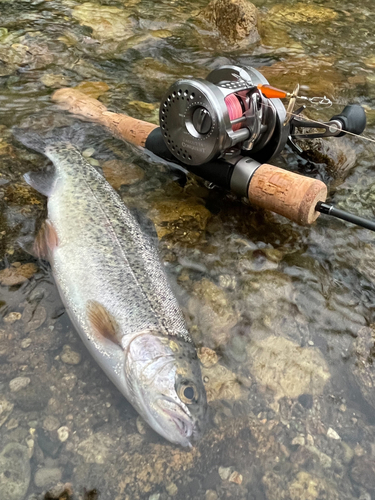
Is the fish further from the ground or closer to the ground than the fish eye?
further from the ground

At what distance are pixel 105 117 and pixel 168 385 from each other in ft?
10.1

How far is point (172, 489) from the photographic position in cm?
268

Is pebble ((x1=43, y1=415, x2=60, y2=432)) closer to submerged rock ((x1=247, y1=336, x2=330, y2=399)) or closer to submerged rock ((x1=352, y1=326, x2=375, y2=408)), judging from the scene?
submerged rock ((x1=247, y1=336, x2=330, y2=399))

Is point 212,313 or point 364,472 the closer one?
point 364,472

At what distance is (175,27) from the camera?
755 cm

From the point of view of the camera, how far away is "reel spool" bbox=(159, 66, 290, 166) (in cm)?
332

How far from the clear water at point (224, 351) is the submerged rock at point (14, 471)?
0.01m

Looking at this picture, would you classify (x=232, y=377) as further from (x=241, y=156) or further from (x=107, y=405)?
(x=241, y=156)

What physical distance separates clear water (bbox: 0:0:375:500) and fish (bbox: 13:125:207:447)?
5.6 inches

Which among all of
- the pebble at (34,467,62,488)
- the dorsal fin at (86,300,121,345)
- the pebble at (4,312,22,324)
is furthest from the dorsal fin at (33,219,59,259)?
the pebble at (34,467,62,488)

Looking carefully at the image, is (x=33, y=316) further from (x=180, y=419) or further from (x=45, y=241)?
(x=180, y=419)

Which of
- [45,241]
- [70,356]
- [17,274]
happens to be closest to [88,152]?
[45,241]

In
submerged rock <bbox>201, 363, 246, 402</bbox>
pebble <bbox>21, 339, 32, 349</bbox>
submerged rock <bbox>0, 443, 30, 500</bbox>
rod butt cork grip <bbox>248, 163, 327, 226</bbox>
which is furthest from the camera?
rod butt cork grip <bbox>248, 163, 327, 226</bbox>

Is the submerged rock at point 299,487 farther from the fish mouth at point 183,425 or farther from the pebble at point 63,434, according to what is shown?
the pebble at point 63,434
